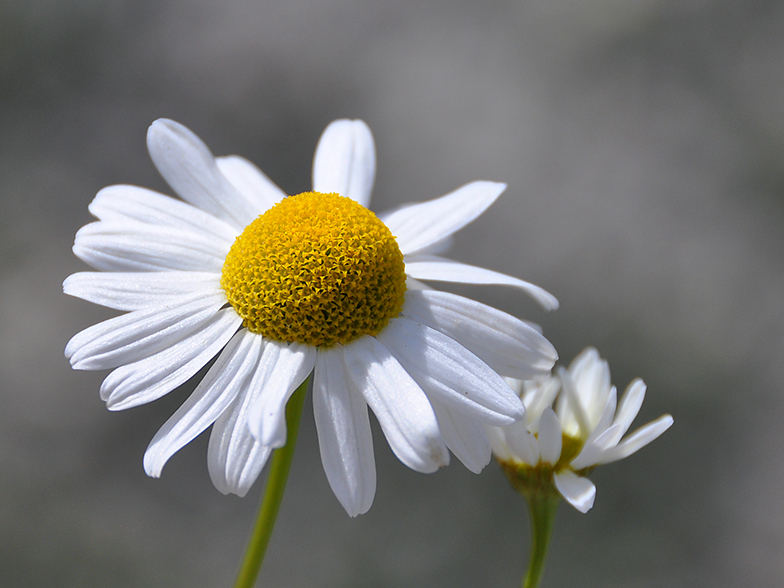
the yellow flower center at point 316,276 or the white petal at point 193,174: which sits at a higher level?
the white petal at point 193,174

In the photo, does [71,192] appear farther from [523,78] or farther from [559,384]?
[559,384]

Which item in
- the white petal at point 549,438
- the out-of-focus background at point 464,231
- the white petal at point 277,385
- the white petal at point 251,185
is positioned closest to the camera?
the white petal at point 277,385

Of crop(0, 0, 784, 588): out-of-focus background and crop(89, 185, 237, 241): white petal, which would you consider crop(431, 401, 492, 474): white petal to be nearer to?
crop(89, 185, 237, 241): white petal

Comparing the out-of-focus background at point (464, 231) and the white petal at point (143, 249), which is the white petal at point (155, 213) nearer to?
the white petal at point (143, 249)

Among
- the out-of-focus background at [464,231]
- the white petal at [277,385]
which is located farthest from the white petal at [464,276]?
the out-of-focus background at [464,231]

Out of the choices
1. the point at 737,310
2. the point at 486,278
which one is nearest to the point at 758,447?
the point at 737,310

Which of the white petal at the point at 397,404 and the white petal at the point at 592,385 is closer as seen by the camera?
the white petal at the point at 397,404

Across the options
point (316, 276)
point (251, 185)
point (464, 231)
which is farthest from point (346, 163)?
point (464, 231)

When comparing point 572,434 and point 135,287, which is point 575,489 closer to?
point 572,434
